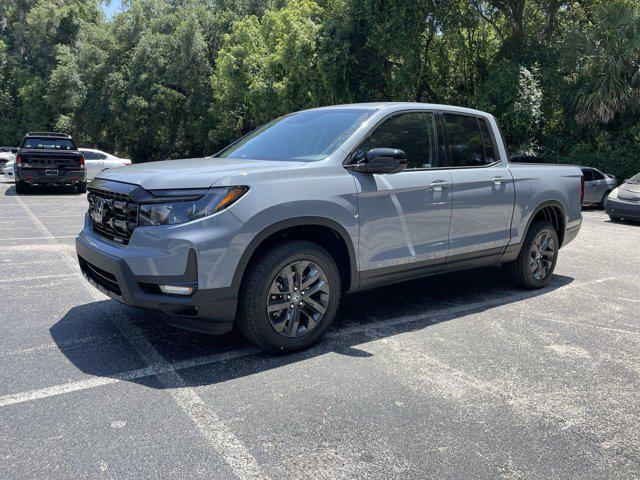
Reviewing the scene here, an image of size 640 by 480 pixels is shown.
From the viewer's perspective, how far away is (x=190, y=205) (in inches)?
148

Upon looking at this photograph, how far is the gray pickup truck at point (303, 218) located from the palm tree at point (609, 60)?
1562 centimetres

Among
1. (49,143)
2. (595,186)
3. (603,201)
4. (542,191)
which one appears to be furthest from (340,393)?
(603,201)

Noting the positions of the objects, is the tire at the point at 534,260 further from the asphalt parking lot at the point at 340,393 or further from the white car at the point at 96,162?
the white car at the point at 96,162

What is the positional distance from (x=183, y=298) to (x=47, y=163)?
14.4 metres

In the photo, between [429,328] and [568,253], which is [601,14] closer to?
[568,253]

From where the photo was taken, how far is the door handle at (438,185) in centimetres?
488

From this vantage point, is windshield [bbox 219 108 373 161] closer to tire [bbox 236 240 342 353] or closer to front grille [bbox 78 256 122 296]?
tire [bbox 236 240 342 353]

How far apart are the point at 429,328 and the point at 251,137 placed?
241cm

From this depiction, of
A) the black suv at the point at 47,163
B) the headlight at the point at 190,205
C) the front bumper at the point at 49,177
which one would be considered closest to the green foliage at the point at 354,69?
the black suv at the point at 47,163

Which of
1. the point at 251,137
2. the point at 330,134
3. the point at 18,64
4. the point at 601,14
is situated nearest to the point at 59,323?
the point at 251,137

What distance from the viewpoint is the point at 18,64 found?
49.0 metres

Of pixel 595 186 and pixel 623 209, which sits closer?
pixel 623 209

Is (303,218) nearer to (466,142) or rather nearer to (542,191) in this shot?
(466,142)

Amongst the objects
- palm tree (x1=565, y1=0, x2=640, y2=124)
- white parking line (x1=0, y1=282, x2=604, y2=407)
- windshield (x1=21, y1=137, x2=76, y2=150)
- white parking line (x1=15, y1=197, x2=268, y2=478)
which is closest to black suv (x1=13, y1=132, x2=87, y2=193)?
windshield (x1=21, y1=137, x2=76, y2=150)
